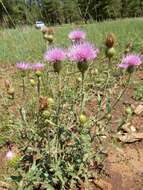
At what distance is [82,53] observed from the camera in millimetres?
2250

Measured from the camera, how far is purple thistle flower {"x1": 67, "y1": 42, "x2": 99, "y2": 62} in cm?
223

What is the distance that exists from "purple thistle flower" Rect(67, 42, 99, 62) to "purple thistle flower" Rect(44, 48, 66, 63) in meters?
0.07

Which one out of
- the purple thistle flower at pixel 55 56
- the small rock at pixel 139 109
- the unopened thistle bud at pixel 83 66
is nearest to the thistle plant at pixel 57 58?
the purple thistle flower at pixel 55 56

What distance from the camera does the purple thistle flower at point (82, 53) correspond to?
2.23 metres

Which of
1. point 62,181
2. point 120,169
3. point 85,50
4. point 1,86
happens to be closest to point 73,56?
point 85,50

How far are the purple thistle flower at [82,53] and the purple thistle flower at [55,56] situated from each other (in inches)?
2.6

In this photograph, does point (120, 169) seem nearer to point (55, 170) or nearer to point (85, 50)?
point (55, 170)

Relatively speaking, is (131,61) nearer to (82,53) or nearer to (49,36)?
(82,53)

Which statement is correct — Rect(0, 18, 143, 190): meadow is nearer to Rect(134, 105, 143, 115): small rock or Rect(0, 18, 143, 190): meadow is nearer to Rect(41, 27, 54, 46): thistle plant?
Rect(41, 27, 54, 46): thistle plant

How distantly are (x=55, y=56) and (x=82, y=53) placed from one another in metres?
0.17

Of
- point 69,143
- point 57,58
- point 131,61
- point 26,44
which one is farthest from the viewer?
point 26,44

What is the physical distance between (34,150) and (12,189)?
0.28 m

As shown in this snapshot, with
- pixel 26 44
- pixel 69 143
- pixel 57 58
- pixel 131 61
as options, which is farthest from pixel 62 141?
pixel 26 44

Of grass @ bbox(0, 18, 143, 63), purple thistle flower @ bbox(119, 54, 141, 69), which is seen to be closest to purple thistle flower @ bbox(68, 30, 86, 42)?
purple thistle flower @ bbox(119, 54, 141, 69)
